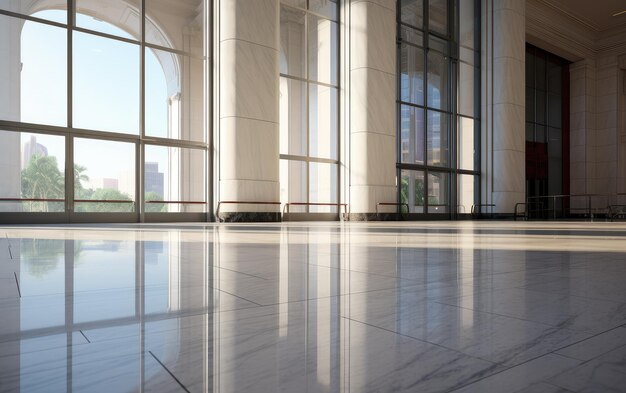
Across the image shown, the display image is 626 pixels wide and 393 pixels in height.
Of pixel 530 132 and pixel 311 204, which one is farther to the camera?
pixel 530 132

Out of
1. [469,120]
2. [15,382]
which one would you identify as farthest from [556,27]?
[15,382]

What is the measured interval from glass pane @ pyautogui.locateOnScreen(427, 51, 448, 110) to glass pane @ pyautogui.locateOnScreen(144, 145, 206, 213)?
11552mm

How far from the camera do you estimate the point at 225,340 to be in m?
1.41

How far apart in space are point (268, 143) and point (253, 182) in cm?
135

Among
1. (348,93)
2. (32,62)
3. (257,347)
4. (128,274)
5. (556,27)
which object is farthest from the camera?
(556,27)

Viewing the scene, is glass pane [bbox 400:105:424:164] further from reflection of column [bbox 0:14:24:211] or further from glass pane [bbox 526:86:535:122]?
reflection of column [bbox 0:14:24:211]

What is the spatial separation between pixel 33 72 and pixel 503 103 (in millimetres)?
19463

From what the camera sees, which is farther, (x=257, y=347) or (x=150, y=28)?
(x=150, y=28)

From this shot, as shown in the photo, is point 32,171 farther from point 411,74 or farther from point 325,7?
point 411,74

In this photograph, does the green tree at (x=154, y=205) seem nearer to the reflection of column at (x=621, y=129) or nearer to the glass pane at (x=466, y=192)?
the glass pane at (x=466, y=192)

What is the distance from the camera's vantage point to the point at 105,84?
44.5 feet

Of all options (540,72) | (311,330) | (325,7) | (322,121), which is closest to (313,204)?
(322,121)

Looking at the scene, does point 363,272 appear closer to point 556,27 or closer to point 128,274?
point 128,274

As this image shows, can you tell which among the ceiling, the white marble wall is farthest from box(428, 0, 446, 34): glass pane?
the white marble wall
